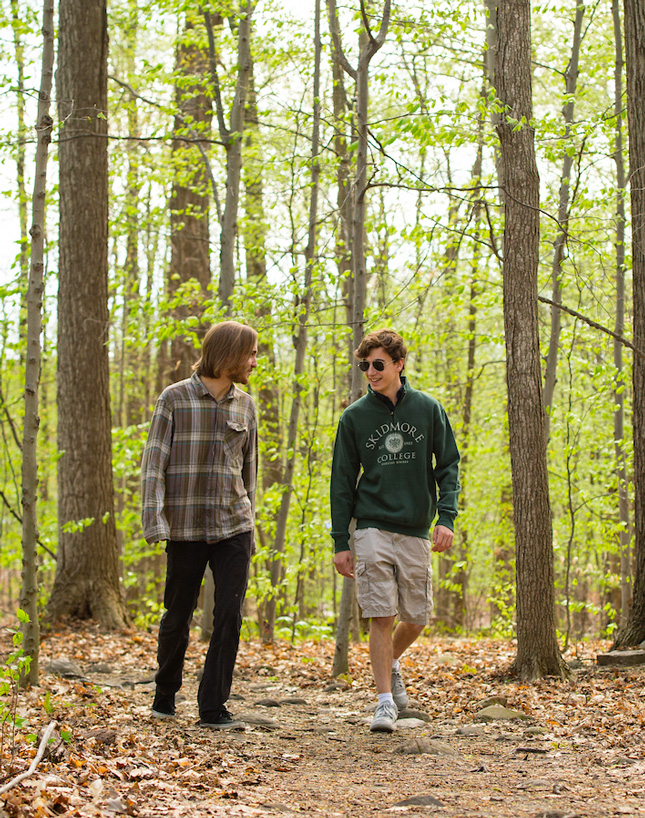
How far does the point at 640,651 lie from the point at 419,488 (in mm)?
2734

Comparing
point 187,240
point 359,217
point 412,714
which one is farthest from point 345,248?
point 412,714

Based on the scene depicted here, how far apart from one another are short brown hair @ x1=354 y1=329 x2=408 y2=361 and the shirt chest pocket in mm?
839

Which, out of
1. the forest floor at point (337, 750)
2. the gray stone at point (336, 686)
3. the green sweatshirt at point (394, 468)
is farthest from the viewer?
the gray stone at point (336, 686)

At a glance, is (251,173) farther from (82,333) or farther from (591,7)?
(591,7)

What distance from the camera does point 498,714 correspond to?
4996 millimetres

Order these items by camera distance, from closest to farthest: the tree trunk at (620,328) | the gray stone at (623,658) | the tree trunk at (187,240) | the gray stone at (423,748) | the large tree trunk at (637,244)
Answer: the gray stone at (423,748), the gray stone at (623,658), the large tree trunk at (637,244), the tree trunk at (620,328), the tree trunk at (187,240)

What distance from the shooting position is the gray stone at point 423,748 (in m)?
4.08

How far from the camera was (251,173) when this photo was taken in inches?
424

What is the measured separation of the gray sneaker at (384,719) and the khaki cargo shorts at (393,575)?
1.68 ft

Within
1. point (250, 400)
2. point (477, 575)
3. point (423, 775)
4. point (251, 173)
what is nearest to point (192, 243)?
point (251, 173)

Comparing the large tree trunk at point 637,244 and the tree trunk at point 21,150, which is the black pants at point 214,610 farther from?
the large tree trunk at point 637,244

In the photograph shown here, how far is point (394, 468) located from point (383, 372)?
0.58 m

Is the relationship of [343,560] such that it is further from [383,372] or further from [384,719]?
[383,372]

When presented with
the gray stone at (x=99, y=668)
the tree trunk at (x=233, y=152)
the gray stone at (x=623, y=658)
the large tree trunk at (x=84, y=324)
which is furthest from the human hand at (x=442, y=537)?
the large tree trunk at (x=84, y=324)
